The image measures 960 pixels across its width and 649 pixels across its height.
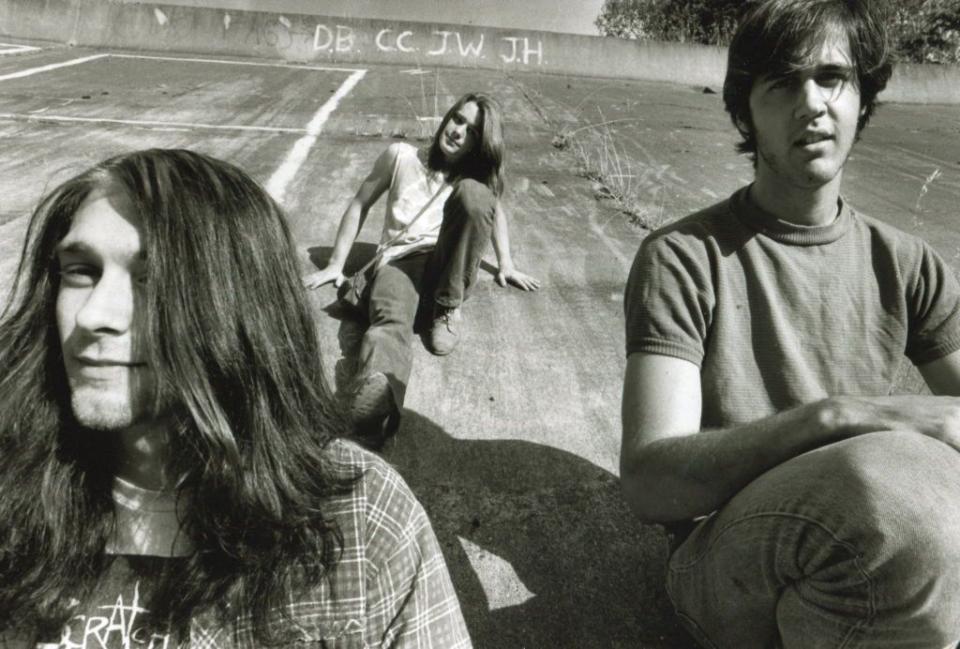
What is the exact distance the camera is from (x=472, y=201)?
13.0 feet

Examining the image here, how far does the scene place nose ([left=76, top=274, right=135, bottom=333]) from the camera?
135cm

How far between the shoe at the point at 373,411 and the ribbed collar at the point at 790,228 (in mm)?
1564

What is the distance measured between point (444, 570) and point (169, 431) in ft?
1.89

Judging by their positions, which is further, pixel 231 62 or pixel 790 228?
pixel 231 62

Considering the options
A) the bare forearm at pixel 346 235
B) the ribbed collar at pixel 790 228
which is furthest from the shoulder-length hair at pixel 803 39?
the bare forearm at pixel 346 235

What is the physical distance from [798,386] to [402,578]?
1.14 m

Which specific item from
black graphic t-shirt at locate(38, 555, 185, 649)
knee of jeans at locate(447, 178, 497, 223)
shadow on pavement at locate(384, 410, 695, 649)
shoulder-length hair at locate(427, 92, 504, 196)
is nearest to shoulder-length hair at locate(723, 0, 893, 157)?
shadow on pavement at locate(384, 410, 695, 649)

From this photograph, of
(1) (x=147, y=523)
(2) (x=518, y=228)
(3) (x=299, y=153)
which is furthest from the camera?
(3) (x=299, y=153)

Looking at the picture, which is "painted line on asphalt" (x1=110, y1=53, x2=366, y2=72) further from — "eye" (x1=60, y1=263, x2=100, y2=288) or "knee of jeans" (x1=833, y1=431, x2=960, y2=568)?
"knee of jeans" (x1=833, y1=431, x2=960, y2=568)

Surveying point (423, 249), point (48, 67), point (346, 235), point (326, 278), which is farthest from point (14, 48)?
point (423, 249)

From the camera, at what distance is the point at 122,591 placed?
55.2 inches

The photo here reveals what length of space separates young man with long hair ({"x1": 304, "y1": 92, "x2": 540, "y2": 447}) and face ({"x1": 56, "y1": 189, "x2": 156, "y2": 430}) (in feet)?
5.52

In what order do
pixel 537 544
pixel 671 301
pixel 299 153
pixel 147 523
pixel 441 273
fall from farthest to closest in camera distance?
pixel 299 153 → pixel 441 273 → pixel 537 544 → pixel 671 301 → pixel 147 523

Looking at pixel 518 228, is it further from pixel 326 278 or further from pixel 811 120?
pixel 811 120
